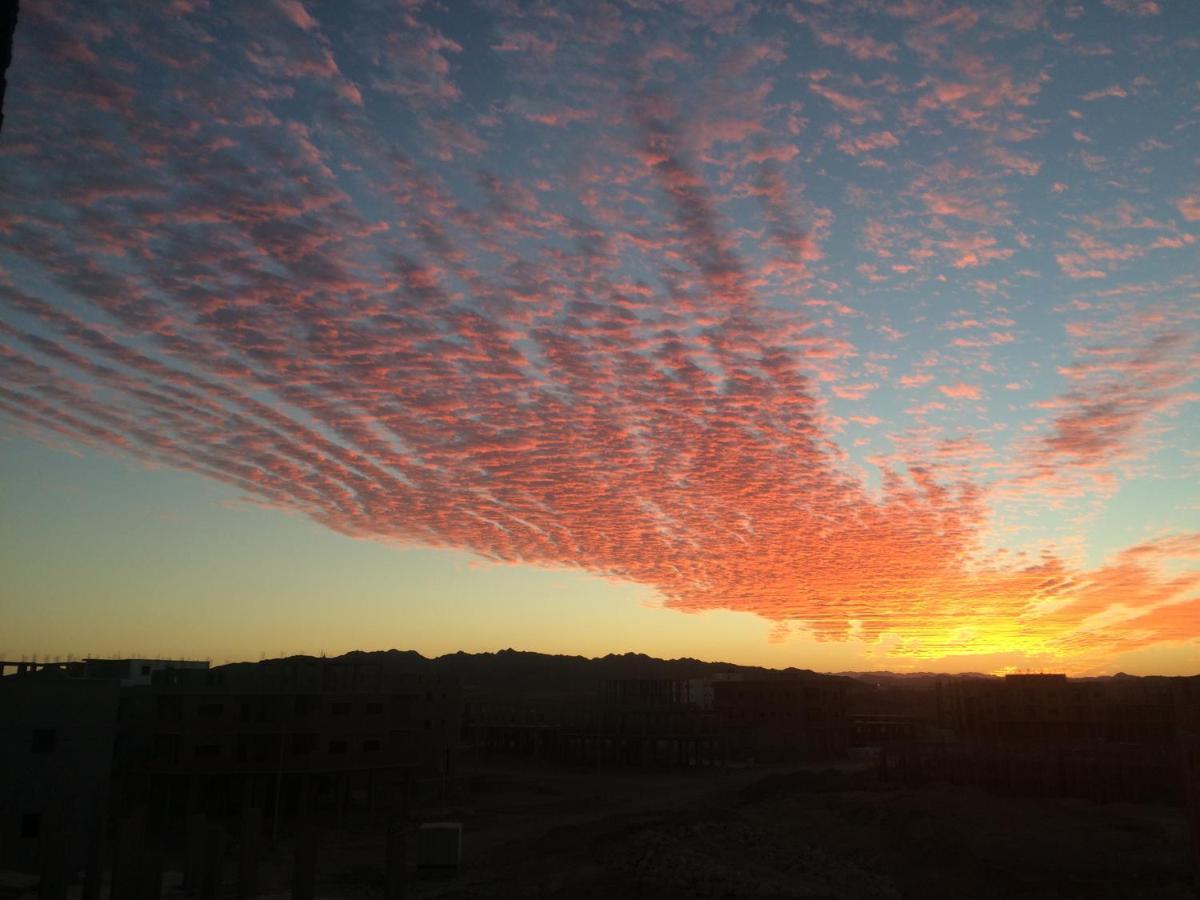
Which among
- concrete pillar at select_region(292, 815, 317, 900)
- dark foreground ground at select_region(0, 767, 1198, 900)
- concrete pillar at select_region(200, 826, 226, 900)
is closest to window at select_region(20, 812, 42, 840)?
dark foreground ground at select_region(0, 767, 1198, 900)

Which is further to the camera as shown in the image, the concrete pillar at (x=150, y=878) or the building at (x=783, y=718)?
the building at (x=783, y=718)

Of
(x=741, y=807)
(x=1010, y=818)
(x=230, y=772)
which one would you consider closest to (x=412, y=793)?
(x=230, y=772)

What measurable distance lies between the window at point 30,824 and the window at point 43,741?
2295mm

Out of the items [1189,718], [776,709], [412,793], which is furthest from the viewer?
[776,709]

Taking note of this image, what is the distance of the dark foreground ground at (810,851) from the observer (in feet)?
89.2

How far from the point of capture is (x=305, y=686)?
5531cm

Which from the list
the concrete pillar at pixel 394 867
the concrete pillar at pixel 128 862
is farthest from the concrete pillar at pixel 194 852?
the concrete pillar at pixel 394 867

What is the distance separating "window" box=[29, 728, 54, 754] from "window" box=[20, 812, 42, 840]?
2295 millimetres

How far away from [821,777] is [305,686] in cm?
3135

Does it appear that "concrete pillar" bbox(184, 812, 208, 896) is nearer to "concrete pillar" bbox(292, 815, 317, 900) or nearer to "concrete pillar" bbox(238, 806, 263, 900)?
"concrete pillar" bbox(238, 806, 263, 900)

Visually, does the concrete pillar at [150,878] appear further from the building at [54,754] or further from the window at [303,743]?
the window at [303,743]

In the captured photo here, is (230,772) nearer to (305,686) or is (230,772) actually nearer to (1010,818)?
(305,686)

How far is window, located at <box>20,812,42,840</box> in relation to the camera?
33.7 m

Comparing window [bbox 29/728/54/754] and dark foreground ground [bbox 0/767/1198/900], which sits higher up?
window [bbox 29/728/54/754]
